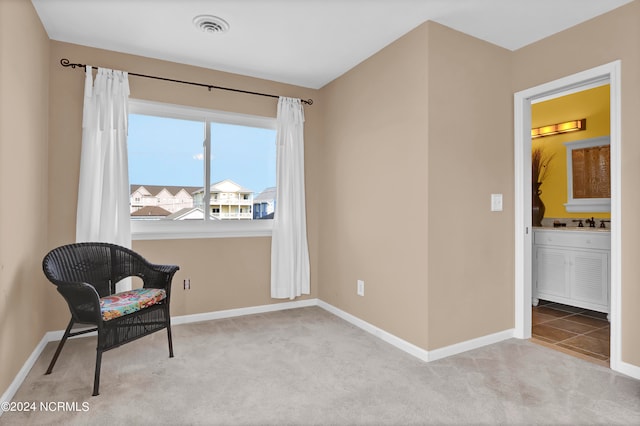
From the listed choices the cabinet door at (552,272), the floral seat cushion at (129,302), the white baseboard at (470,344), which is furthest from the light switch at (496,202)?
the floral seat cushion at (129,302)

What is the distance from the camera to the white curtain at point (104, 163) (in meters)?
3.07

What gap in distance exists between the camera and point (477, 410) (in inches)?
78.9

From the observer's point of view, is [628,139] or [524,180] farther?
[524,180]

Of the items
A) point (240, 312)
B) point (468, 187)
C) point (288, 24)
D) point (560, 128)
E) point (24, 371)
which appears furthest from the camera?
point (560, 128)

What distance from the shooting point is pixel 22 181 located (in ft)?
7.84

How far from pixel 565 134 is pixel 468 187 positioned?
246 cm

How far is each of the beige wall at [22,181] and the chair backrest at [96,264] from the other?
0.22 metres

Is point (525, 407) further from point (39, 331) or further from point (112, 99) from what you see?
point (112, 99)

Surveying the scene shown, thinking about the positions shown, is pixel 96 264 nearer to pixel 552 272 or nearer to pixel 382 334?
pixel 382 334

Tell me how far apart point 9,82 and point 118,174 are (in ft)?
3.75

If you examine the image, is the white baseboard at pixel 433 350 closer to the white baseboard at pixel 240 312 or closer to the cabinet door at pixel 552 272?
the white baseboard at pixel 240 312

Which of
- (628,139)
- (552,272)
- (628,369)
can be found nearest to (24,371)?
(628,369)

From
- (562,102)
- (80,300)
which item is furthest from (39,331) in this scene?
(562,102)

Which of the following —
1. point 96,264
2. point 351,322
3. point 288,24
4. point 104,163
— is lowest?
point 351,322
